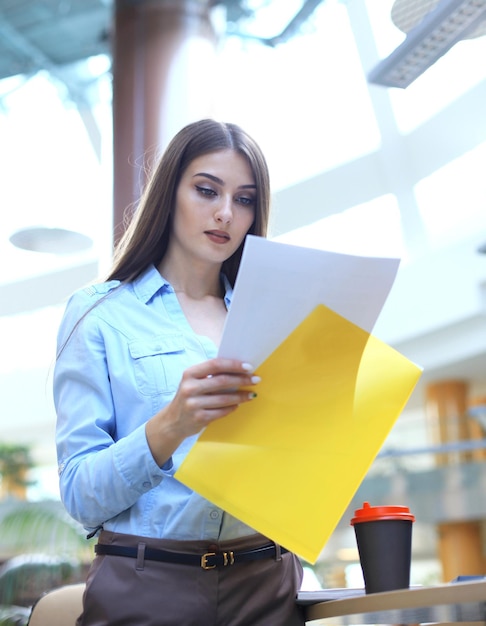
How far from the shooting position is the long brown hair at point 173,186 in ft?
→ 5.22

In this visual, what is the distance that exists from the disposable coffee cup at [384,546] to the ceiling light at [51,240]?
6.44 meters

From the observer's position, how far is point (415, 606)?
3.30ft

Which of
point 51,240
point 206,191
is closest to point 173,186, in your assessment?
point 206,191

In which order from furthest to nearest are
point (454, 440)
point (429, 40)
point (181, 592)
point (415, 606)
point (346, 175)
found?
point (454, 440) < point (346, 175) < point (429, 40) < point (181, 592) < point (415, 606)

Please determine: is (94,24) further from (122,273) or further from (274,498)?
(274,498)

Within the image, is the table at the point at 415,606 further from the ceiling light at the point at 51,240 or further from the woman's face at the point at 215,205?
the ceiling light at the point at 51,240

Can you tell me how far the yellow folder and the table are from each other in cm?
10

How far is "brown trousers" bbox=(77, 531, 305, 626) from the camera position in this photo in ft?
4.17

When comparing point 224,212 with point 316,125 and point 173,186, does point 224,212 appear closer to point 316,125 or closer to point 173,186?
point 173,186

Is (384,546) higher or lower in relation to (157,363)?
lower

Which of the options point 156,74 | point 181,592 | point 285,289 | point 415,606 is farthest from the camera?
point 156,74

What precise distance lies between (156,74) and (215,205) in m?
3.56

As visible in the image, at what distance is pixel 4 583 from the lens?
4598mm

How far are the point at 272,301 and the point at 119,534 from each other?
46 centimetres
